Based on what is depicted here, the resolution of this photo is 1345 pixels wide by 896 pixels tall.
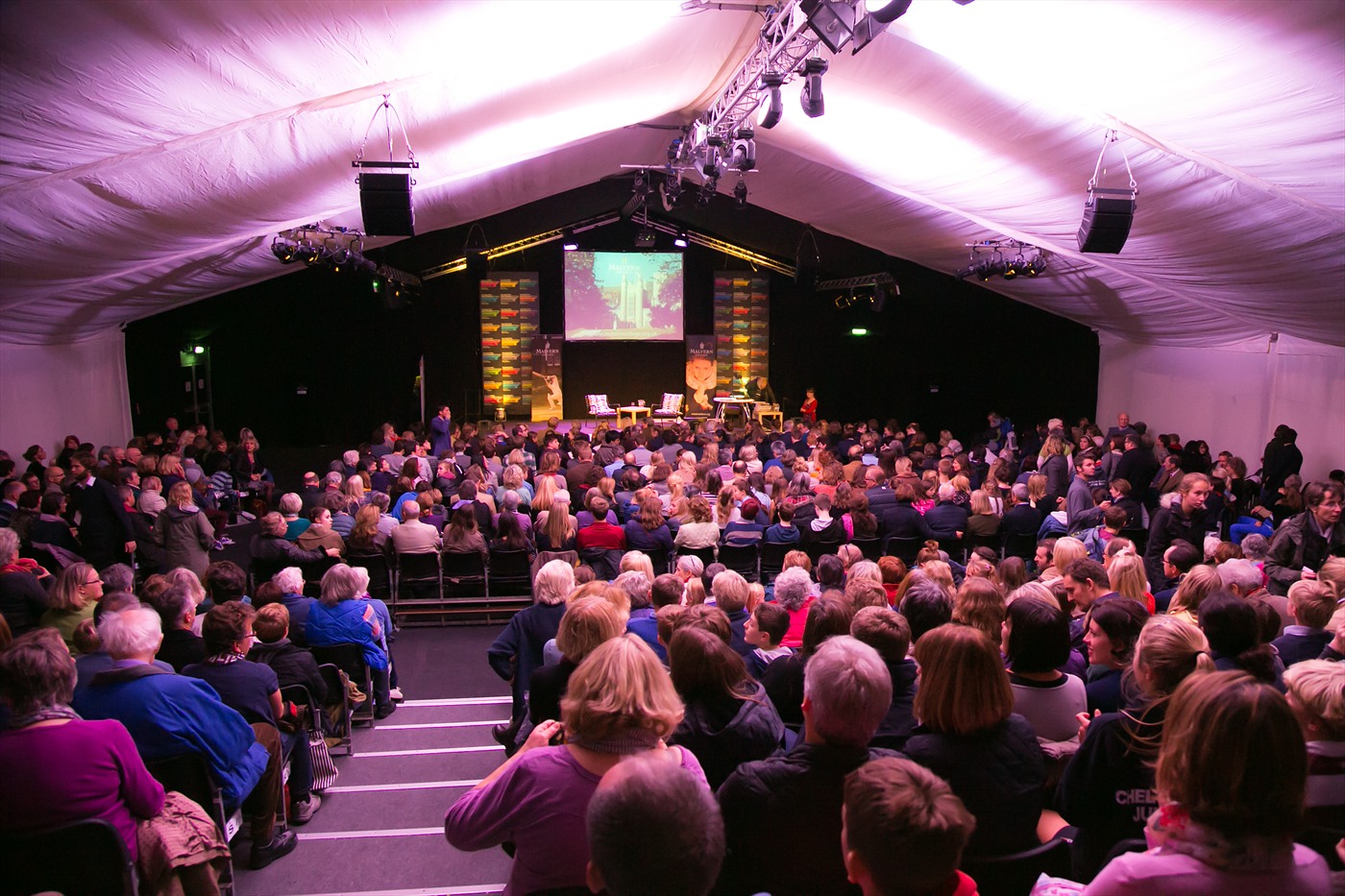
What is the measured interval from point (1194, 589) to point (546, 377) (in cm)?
1517

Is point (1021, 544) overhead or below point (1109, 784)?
below

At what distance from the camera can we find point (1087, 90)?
5594mm

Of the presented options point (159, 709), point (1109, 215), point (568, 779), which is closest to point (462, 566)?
point (159, 709)

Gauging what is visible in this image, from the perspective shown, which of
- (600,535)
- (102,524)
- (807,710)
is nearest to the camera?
(807,710)

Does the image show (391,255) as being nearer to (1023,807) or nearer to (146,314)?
(146,314)

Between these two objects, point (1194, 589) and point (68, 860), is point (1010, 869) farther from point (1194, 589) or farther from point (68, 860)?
point (68, 860)

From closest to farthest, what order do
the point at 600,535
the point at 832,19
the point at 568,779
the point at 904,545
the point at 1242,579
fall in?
the point at 568,779 < the point at 1242,579 < the point at 832,19 < the point at 600,535 < the point at 904,545

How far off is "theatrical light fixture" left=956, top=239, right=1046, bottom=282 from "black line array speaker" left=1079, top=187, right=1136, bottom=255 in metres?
5.11

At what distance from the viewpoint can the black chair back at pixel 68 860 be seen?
2.55 m

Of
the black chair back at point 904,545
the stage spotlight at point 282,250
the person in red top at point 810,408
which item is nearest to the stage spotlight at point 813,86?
the black chair back at point 904,545

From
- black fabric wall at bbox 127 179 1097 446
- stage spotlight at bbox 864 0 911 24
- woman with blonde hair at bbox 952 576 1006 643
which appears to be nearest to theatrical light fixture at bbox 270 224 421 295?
black fabric wall at bbox 127 179 1097 446

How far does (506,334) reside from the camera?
1852 centimetres

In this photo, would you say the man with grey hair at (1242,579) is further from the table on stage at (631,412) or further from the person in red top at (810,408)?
the table on stage at (631,412)

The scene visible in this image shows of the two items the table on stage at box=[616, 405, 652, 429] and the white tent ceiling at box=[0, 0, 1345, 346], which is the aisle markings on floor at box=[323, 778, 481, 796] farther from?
the table on stage at box=[616, 405, 652, 429]
